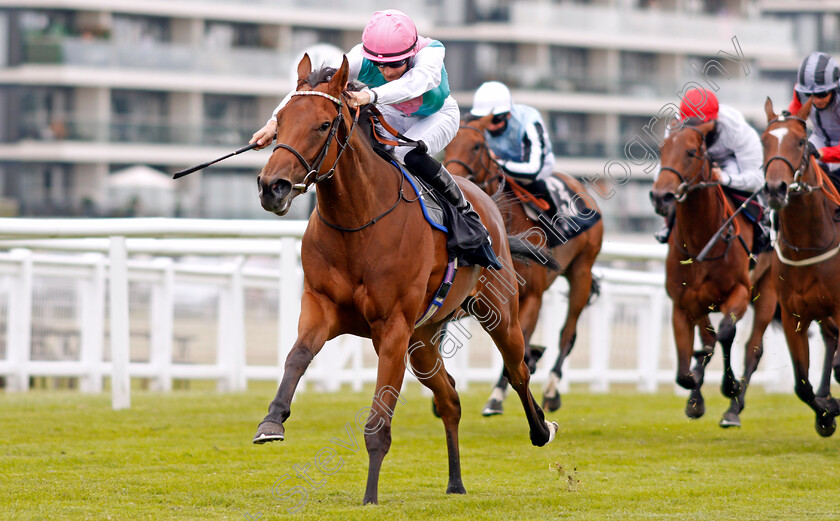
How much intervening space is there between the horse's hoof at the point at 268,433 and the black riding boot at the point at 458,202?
1.37 meters

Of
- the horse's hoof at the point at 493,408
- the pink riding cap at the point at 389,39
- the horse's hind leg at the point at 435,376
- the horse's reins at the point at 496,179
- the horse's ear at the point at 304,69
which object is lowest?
the horse's hoof at the point at 493,408

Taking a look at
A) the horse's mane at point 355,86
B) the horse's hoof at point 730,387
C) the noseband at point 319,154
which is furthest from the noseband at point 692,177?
the noseband at point 319,154

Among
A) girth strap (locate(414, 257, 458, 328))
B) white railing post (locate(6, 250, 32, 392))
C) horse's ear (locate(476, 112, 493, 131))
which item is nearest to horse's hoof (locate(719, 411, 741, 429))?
horse's ear (locate(476, 112, 493, 131))

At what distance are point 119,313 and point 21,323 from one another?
199 centimetres

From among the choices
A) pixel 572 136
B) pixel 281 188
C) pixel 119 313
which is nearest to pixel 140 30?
pixel 572 136

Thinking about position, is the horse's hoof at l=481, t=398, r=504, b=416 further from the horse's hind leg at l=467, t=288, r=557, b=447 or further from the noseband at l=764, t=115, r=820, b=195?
the noseband at l=764, t=115, r=820, b=195

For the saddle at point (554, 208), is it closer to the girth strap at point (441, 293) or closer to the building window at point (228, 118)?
the girth strap at point (441, 293)

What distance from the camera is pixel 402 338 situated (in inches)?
195

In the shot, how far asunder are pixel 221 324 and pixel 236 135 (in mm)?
24894

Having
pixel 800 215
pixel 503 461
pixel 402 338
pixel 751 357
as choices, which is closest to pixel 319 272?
pixel 402 338

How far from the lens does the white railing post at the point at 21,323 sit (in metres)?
9.41

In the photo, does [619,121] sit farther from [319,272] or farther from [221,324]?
[319,272]

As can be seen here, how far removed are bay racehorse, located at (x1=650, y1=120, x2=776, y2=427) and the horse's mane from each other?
274 centimetres

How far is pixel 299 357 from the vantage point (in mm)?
4699
